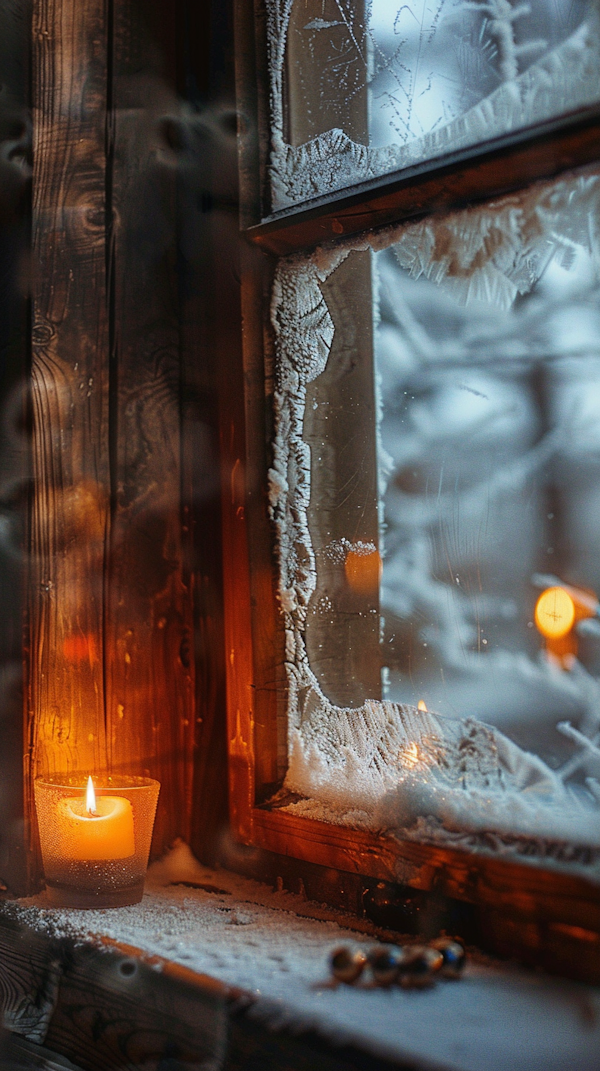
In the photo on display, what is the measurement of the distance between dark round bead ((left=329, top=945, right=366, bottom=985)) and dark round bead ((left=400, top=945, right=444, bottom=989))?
0.12 feet

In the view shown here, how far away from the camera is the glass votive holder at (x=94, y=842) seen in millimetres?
875

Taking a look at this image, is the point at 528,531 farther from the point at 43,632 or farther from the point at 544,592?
the point at 43,632

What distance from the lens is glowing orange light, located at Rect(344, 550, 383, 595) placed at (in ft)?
2.86


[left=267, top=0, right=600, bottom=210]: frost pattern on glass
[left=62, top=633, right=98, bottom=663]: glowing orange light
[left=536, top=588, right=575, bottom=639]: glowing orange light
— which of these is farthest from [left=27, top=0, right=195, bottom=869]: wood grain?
[left=536, top=588, right=575, bottom=639]: glowing orange light

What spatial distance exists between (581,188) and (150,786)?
0.74 meters

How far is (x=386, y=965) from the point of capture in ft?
2.25

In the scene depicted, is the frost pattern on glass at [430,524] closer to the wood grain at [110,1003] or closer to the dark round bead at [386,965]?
the dark round bead at [386,965]

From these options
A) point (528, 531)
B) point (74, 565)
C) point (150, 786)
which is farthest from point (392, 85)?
point (150, 786)

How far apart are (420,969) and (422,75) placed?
0.84 metres

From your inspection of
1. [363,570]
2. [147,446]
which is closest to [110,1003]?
[363,570]

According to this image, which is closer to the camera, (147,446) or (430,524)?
(430,524)

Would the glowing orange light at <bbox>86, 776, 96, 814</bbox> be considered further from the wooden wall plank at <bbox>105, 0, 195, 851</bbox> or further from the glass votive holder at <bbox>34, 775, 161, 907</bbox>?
the wooden wall plank at <bbox>105, 0, 195, 851</bbox>

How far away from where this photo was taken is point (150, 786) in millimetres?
914

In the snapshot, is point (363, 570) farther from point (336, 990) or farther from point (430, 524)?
point (336, 990)
